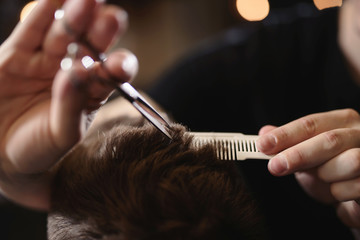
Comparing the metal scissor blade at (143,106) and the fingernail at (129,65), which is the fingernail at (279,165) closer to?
the metal scissor blade at (143,106)

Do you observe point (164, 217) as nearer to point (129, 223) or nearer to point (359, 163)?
point (129, 223)

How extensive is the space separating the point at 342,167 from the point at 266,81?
2.25ft

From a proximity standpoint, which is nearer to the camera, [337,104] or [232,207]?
[232,207]

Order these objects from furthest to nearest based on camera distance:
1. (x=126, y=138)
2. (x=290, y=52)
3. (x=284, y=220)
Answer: (x=290, y=52)
(x=284, y=220)
(x=126, y=138)

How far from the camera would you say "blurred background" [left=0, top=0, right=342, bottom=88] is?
3.43m

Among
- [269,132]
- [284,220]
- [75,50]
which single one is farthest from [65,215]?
[284,220]

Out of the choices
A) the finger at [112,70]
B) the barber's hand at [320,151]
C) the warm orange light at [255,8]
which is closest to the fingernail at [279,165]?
the barber's hand at [320,151]

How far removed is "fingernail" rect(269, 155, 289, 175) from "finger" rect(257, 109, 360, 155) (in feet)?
0.07

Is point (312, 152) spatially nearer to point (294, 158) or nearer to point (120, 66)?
point (294, 158)

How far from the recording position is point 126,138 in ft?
1.94

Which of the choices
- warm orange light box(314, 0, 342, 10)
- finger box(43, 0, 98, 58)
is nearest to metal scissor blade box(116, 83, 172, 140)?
finger box(43, 0, 98, 58)

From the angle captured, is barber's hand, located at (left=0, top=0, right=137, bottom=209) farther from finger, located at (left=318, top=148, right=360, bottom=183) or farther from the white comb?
finger, located at (left=318, top=148, right=360, bottom=183)

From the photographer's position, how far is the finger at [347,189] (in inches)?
24.7

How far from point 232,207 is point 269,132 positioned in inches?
6.9
